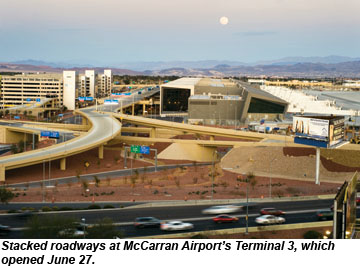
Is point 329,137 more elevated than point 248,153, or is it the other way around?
point 329,137

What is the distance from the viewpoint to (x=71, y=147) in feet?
131

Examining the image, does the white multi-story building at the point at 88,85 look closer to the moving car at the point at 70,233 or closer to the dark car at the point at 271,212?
the dark car at the point at 271,212

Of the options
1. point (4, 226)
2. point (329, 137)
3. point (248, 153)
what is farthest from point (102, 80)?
point (4, 226)

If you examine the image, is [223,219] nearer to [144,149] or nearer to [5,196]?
[5,196]

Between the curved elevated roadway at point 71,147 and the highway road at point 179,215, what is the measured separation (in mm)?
11960

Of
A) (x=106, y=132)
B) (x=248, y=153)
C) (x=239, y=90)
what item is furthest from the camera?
(x=239, y=90)

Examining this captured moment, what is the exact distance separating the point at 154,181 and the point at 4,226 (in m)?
16.1

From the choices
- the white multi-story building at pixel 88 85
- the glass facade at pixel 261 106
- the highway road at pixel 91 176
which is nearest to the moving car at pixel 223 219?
the highway road at pixel 91 176

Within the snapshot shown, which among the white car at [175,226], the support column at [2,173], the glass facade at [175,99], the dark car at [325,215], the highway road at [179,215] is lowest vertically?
the support column at [2,173]

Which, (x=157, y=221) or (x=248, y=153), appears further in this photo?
(x=248, y=153)

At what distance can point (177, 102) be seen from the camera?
85.0 m

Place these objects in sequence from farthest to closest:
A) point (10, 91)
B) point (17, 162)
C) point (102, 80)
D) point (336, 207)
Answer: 1. point (102, 80)
2. point (10, 91)
3. point (17, 162)
4. point (336, 207)

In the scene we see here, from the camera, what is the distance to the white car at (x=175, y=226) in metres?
20.5

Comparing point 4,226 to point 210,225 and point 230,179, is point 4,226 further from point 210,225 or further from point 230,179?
point 230,179
